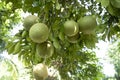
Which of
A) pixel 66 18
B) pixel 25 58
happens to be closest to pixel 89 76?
pixel 25 58

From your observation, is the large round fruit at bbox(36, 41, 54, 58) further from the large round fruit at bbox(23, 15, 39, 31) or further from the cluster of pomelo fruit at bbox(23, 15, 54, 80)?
the large round fruit at bbox(23, 15, 39, 31)

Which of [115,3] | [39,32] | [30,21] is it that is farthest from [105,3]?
[30,21]

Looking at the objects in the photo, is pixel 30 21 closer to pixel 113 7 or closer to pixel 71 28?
pixel 71 28

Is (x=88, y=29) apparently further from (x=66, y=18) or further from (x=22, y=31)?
(x=22, y=31)

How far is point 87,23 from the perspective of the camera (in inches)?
86.5

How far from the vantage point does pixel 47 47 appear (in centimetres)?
221

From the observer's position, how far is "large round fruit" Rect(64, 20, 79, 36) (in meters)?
2.17

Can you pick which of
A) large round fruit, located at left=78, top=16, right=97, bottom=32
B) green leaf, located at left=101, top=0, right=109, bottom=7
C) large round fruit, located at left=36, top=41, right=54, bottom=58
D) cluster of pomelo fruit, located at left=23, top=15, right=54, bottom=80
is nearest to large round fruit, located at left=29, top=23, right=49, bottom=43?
cluster of pomelo fruit, located at left=23, top=15, right=54, bottom=80

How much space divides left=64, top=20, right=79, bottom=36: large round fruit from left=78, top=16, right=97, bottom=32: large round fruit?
0.05 metres

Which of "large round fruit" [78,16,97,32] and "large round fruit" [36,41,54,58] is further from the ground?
"large round fruit" [78,16,97,32]

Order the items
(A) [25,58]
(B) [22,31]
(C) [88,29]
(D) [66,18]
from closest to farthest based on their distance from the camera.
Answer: (C) [88,29] → (D) [66,18] → (B) [22,31] → (A) [25,58]

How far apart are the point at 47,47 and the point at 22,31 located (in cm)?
48

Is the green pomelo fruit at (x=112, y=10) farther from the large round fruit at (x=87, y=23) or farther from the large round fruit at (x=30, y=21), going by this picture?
the large round fruit at (x=30, y=21)

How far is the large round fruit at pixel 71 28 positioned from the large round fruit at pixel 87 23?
45mm
